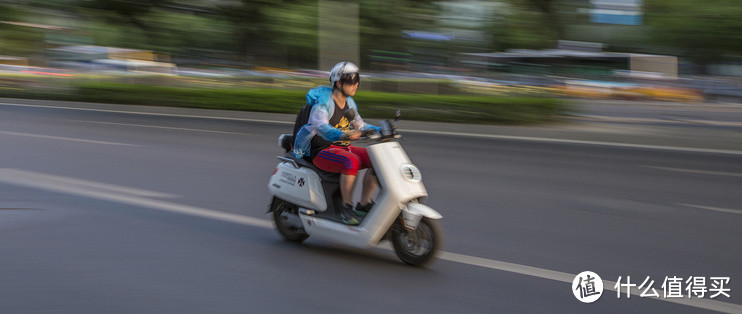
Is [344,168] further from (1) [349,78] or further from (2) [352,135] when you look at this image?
(1) [349,78]

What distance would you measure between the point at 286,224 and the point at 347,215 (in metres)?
0.75

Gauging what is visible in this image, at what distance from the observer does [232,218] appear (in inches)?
273

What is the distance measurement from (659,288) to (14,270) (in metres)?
3.98

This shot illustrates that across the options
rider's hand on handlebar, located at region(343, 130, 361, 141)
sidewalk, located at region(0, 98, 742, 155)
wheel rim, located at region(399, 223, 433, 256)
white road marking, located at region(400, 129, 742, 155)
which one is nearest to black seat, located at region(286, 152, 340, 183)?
rider's hand on handlebar, located at region(343, 130, 361, 141)

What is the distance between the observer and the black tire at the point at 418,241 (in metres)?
5.05

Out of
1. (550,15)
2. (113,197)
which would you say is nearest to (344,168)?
(113,197)

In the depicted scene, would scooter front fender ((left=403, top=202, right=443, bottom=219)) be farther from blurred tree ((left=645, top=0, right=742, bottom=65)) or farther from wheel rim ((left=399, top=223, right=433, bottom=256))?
blurred tree ((left=645, top=0, right=742, bottom=65))

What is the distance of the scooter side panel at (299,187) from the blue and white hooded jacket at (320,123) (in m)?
0.18

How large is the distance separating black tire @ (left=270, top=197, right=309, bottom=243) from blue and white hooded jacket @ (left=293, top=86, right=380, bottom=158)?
20.0 inches

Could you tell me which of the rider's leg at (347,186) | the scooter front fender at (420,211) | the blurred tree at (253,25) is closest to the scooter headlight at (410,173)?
the scooter front fender at (420,211)

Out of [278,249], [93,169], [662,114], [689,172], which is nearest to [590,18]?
[662,114]

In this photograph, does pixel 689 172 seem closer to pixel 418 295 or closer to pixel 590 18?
pixel 418 295

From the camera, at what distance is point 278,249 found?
582 centimetres

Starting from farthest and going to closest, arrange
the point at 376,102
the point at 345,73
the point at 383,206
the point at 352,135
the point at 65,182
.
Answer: the point at 376,102 → the point at 65,182 → the point at 345,73 → the point at 352,135 → the point at 383,206
